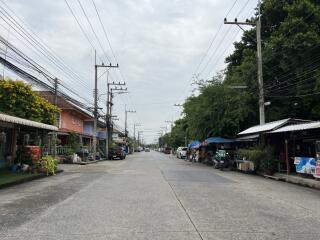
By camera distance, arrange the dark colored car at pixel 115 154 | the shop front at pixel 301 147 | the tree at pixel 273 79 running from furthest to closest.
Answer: the dark colored car at pixel 115 154 → the tree at pixel 273 79 → the shop front at pixel 301 147

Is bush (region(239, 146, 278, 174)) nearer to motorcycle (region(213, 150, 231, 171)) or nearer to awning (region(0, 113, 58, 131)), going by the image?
motorcycle (region(213, 150, 231, 171))


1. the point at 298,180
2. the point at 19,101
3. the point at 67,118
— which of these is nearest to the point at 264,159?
the point at 298,180

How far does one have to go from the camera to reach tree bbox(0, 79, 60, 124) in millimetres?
25250

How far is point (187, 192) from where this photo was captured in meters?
15.0

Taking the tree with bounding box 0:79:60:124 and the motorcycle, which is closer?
the tree with bounding box 0:79:60:124

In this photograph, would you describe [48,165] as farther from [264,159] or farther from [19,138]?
[264,159]

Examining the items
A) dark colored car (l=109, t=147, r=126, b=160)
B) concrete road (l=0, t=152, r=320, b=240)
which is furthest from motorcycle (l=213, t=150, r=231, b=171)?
dark colored car (l=109, t=147, r=126, b=160)

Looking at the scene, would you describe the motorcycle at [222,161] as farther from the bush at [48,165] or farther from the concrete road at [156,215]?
the concrete road at [156,215]

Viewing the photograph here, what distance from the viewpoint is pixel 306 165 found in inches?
839

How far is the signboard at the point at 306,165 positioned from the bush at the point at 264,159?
10.5 ft

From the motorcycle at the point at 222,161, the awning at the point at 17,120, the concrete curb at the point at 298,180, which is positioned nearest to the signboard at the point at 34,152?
the awning at the point at 17,120

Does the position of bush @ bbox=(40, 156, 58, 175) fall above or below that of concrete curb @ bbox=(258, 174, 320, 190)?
above

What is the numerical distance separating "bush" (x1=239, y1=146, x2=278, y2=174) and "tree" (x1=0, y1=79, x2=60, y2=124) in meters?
14.5

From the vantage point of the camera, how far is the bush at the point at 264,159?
2570 cm
